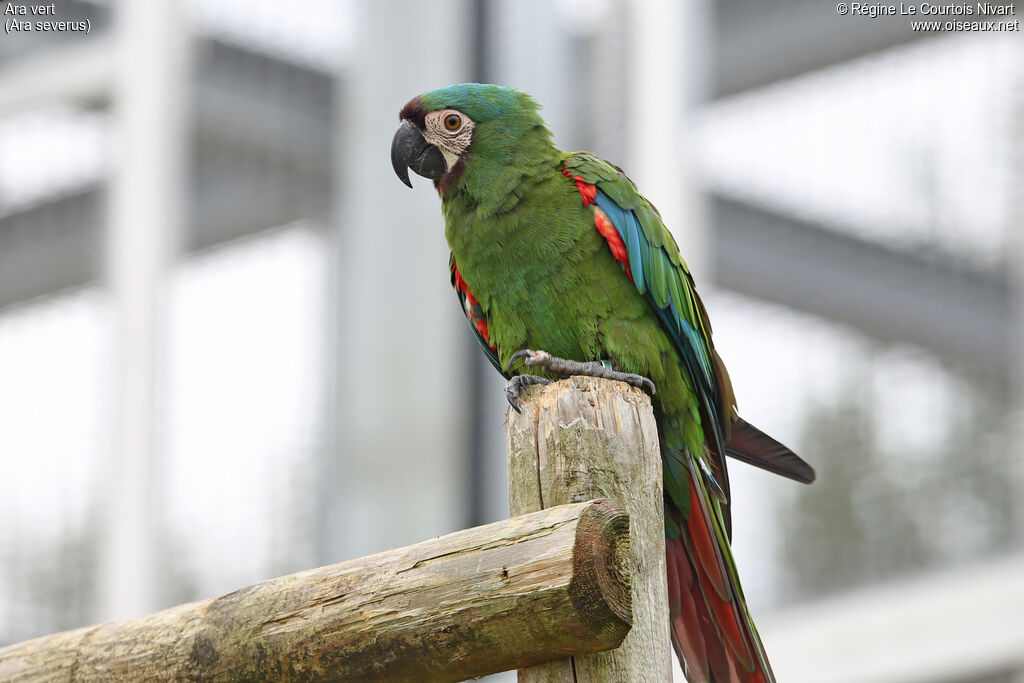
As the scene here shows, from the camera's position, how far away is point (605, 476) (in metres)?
1.52

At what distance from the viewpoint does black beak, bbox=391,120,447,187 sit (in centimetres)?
231

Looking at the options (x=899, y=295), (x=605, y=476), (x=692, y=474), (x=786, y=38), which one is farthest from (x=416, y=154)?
(x=786, y=38)

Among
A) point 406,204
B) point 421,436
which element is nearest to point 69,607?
point 421,436

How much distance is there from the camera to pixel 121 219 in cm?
486

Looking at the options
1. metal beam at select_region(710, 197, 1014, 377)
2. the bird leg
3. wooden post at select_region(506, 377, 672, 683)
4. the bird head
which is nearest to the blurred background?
metal beam at select_region(710, 197, 1014, 377)

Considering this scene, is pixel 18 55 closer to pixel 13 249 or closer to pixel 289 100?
pixel 13 249

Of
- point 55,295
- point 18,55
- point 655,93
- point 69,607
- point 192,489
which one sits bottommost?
point 69,607

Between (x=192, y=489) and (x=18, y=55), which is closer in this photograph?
(x=192, y=489)

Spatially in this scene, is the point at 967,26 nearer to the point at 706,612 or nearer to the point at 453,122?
the point at 453,122

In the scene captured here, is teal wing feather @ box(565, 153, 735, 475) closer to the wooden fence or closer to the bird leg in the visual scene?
the bird leg

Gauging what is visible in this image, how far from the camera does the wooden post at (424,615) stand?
4.47 ft

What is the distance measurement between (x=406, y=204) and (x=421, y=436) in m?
0.89

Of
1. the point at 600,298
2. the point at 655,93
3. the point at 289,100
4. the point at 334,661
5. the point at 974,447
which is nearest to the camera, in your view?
the point at 334,661

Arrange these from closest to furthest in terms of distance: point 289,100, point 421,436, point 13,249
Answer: point 421,436 < point 289,100 < point 13,249
